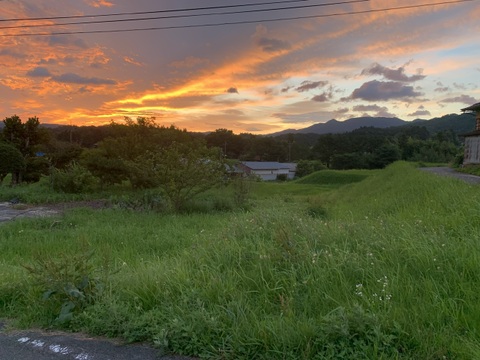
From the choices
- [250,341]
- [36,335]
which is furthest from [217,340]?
[36,335]

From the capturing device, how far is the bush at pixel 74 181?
15484mm

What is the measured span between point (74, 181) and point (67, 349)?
562 inches

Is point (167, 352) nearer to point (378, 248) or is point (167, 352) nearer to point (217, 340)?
point (217, 340)

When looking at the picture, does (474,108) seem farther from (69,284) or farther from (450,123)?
(450,123)

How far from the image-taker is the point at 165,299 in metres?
3.00

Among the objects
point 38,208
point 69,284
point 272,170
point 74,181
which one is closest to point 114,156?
point 74,181

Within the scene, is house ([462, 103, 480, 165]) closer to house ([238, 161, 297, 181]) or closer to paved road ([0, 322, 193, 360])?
paved road ([0, 322, 193, 360])

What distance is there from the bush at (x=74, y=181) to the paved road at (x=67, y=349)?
542 inches

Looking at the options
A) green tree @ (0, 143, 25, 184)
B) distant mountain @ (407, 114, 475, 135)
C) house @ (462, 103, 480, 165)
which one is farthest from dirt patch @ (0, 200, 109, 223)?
distant mountain @ (407, 114, 475, 135)

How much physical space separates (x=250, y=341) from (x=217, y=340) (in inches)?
9.5

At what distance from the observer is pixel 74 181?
15.5 meters

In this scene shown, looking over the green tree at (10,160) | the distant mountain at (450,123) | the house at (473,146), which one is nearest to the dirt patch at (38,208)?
the green tree at (10,160)

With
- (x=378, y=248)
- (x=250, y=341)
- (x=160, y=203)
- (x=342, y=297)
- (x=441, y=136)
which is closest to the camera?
(x=250, y=341)

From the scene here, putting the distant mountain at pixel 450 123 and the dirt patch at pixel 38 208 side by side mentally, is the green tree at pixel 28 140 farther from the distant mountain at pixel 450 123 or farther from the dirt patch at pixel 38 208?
the distant mountain at pixel 450 123
